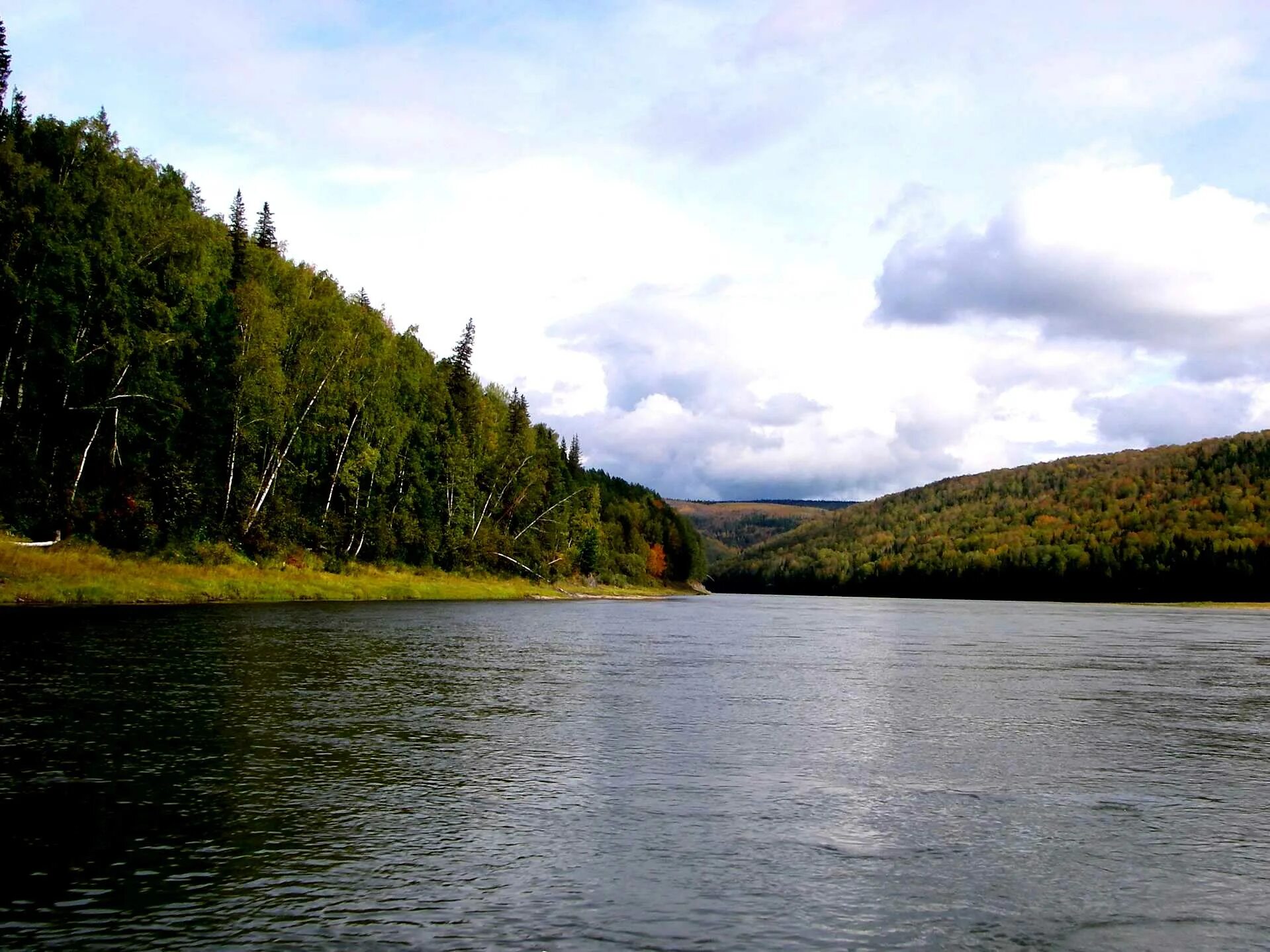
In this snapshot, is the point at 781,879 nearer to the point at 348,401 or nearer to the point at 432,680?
the point at 432,680

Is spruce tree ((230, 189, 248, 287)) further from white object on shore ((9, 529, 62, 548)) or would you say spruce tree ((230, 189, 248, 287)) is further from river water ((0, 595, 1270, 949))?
river water ((0, 595, 1270, 949))

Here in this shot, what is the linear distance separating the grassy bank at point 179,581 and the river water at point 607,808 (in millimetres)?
18486

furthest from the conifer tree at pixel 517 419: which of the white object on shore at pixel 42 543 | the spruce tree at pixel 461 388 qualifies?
the white object on shore at pixel 42 543

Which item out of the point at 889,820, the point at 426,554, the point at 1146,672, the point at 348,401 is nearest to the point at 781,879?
the point at 889,820

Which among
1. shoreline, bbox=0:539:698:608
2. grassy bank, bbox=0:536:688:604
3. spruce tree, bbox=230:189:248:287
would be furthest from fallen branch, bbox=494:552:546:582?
spruce tree, bbox=230:189:248:287

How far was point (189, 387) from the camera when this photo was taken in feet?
228

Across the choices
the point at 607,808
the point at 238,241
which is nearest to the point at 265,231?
the point at 238,241

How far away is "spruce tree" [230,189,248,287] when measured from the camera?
7938cm

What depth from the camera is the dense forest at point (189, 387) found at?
54.8 metres

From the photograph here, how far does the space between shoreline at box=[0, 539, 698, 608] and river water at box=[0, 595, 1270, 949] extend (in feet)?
61.3

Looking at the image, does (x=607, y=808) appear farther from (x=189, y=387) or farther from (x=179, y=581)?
(x=189, y=387)

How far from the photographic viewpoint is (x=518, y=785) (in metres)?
16.8

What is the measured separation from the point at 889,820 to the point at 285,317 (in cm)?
7066

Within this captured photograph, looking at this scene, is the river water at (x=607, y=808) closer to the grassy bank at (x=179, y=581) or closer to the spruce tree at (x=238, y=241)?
the grassy bank at (x=179, y=581)
